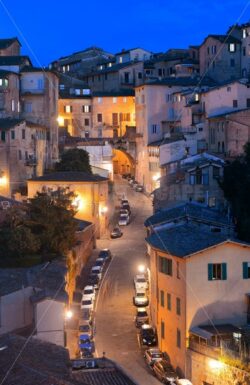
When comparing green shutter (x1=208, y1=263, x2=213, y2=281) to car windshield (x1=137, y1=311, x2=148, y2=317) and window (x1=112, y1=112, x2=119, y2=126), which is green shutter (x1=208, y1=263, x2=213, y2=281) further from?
window (x1=112, y1=112, x2=119, y2=126)

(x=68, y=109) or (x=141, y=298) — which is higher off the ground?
(x=68, y=109)

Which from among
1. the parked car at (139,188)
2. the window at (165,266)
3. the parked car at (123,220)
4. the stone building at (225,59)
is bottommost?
the parked car at (123,220)

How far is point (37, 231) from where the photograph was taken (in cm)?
2466

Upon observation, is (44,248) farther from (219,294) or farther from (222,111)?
(222,111)

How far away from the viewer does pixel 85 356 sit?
18.6 metres

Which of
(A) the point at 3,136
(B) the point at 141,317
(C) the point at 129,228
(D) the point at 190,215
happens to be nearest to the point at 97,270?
(D) the point at 190,215

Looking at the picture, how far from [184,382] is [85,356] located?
2631mm

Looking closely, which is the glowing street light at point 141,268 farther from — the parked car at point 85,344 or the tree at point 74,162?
the tree at point 74,162

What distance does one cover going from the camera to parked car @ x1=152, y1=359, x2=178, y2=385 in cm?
1795

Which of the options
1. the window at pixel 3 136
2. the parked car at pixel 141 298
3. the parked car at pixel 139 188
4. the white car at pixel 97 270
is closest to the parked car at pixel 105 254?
the white car at pixel 97 270

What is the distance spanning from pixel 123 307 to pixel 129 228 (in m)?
10.2

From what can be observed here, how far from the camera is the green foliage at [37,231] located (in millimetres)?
23031

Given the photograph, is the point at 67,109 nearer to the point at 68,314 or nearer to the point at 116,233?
the point at 116,233

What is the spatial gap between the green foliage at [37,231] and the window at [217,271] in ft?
19.6
